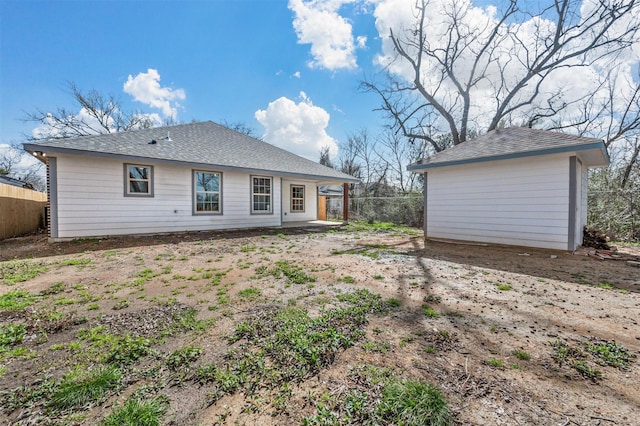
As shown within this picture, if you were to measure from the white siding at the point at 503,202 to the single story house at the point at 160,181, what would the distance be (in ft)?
18.6

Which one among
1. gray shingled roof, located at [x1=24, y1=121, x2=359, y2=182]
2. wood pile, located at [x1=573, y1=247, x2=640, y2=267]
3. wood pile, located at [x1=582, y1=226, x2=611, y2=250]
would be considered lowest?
wood pile, located at [x1=573, y1=247, x2=640, y2=267]

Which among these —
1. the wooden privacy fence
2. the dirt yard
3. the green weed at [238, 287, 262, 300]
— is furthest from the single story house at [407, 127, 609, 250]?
the wooden privacy fence

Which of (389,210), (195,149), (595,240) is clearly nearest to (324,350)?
(595,240)

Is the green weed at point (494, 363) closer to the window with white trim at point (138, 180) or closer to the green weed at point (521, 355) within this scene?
the green weed at point (521, 355)

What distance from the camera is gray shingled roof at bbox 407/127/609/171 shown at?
5883 millimetres

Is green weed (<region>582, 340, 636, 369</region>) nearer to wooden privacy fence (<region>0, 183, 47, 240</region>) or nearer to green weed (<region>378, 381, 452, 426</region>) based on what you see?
green weed (<region>378, 381, 452, 426</region>)

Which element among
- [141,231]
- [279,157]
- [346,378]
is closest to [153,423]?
[346,378]

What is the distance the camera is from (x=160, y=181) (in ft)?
28.2

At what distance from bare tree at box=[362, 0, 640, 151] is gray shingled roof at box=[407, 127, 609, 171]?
8.03 meters

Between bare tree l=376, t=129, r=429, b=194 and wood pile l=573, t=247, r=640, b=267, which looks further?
bare tree l=376, t=129, r=429, b=194

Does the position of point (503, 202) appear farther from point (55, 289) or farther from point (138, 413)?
point (55, 289)

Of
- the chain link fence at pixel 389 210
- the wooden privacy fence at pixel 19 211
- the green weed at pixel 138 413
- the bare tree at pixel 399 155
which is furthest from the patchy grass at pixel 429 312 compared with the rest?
the bare tree at pixel 399 155

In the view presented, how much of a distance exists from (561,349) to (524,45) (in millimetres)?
17299

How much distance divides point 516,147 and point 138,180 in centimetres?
1126
